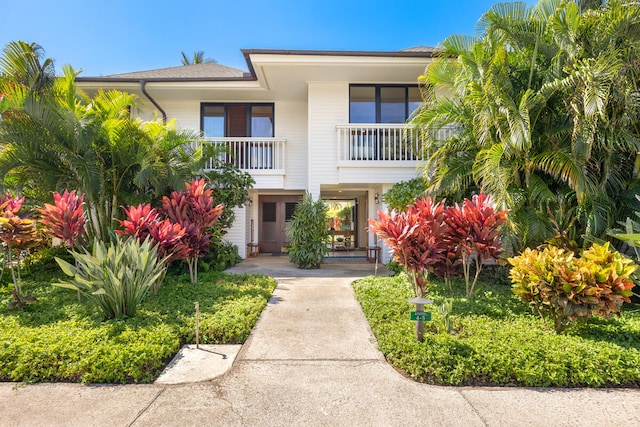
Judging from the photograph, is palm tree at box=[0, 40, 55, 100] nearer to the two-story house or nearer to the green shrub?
the two-story house

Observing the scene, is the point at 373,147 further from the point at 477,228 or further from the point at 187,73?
the point at 187,73

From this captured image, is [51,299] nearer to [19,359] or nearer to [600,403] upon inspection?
[19,359]

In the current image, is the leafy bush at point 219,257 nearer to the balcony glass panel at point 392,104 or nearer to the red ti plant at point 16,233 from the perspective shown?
the red ti plant at point 16,233

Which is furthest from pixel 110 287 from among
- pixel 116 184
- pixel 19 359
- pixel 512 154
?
pixel 512 154

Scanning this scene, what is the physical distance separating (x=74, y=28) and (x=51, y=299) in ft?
27.2

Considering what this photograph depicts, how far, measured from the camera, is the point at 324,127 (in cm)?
1005

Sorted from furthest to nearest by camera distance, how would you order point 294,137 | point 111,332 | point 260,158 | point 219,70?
point 219,70
point 294,137
point 260,158
point 111,332

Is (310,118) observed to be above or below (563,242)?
above

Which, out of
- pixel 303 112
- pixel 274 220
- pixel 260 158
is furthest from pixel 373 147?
pixel 274 220

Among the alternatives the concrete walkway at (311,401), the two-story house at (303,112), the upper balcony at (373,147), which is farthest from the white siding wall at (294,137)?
the concrete walkway at (311,401)

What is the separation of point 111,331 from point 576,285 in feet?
18.1

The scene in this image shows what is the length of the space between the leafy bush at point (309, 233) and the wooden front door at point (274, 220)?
12.2 feet

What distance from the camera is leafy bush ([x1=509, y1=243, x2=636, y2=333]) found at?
12.1 ft

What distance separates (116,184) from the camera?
7402 mm
